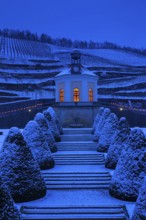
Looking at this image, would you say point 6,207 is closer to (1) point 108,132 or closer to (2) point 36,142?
(2) point 36,142

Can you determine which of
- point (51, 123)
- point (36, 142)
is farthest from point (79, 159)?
point (36, 142)

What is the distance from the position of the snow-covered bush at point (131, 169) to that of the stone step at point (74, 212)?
0.56m

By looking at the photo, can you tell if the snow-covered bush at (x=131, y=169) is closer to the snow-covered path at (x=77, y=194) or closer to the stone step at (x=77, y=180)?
the snow-covered path at (x=77, y=194)

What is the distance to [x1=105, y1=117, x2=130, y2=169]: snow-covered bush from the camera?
13.2 meters

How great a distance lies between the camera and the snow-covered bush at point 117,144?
13.2 meters

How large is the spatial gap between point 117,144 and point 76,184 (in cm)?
244

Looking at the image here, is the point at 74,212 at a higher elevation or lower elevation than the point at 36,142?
lower

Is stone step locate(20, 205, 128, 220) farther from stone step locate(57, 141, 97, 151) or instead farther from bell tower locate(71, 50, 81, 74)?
bell tower locate(71, 50, 81, 74)

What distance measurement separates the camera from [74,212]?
9367 mm

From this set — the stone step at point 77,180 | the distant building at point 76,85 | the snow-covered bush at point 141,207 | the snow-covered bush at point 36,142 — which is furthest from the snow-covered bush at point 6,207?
the distant building at point 76,85

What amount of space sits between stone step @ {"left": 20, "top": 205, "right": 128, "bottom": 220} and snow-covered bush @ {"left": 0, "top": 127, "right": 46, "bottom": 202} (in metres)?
0.53

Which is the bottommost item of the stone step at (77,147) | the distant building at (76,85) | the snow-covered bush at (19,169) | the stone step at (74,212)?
the stone step at (74,212)

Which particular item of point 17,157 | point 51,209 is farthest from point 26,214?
point 17,157

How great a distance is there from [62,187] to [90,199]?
70.2 inches
